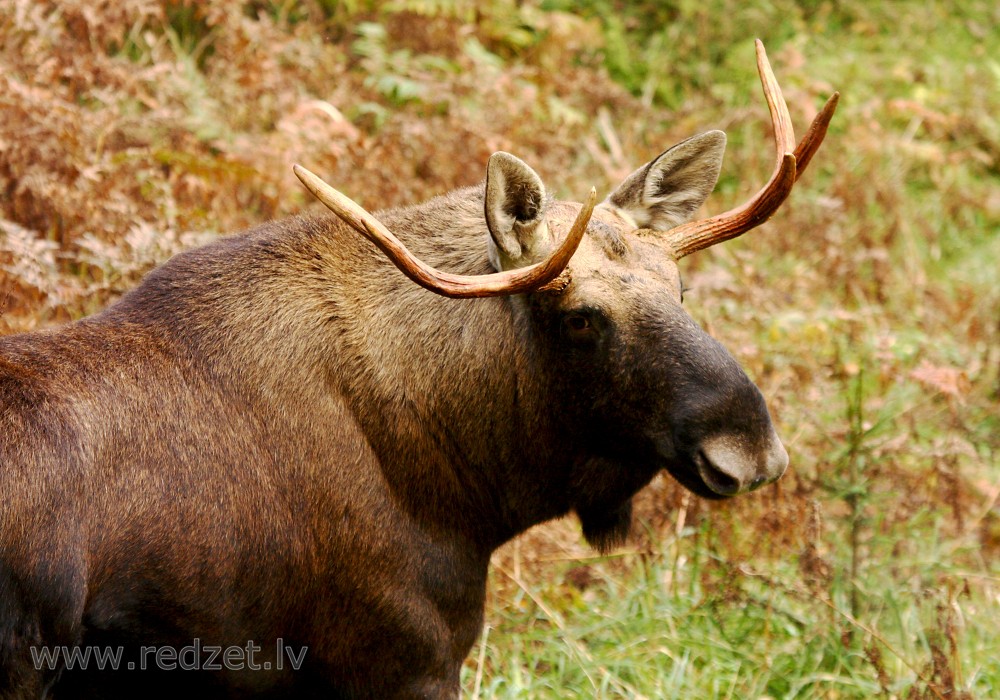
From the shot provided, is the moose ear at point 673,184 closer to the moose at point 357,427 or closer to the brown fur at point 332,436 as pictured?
the moose at point 357,427

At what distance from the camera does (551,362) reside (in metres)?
4.06

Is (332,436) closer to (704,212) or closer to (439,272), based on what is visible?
(439,272)

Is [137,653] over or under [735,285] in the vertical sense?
over

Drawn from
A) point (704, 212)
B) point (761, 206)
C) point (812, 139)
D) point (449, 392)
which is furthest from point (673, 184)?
point (704, 212)

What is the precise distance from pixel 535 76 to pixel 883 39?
15.1 ft

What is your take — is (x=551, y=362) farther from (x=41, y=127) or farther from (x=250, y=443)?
(x=41, y=127)

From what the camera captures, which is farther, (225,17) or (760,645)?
(225,17)

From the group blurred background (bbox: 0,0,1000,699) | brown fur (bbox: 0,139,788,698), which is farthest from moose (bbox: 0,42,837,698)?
blurred background (bbox: 0,0,1000,699)

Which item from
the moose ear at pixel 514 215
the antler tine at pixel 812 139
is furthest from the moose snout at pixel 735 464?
the antler tine at pixel 812 139

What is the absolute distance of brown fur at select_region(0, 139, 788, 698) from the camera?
3539 millimetres

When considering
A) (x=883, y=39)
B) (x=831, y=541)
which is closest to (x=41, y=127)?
(x=831, y=541)

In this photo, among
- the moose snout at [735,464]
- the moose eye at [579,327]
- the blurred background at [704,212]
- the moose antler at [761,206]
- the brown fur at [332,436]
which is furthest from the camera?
the blurred background at [704,212]

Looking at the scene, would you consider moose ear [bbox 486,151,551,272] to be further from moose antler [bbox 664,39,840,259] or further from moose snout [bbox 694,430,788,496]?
moose snout [bbox 694,430,788,496]

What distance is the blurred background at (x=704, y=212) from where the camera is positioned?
5.52m
